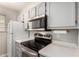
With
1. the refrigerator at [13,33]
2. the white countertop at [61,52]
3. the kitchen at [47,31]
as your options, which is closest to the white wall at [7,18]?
the kitchen at [47,31]

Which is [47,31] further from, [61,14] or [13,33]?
[13,33]

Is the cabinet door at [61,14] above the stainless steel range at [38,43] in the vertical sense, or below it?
above

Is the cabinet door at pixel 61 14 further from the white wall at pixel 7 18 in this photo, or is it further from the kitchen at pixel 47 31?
the white wall at pixel 7 18

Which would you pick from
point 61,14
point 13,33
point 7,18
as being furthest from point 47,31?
point 7,18

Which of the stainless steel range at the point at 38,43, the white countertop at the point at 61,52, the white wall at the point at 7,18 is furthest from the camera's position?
the white wall at the point at 7,18

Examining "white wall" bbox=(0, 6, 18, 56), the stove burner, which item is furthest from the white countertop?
"white wall" bbox=(0, 6, 18, 56)

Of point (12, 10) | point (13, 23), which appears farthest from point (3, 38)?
point (12, 10)

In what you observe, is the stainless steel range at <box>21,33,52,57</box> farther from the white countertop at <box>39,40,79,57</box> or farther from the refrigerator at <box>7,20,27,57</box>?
the refrigerator at <box>7,20,27,57</box>

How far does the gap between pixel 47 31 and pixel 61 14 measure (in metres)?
0.90

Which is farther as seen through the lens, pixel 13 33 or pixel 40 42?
pixel 13 33

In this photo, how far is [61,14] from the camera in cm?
141

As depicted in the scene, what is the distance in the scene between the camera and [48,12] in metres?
1.63

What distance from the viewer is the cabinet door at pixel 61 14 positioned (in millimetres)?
1249

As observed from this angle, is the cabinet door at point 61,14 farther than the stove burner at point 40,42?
No
